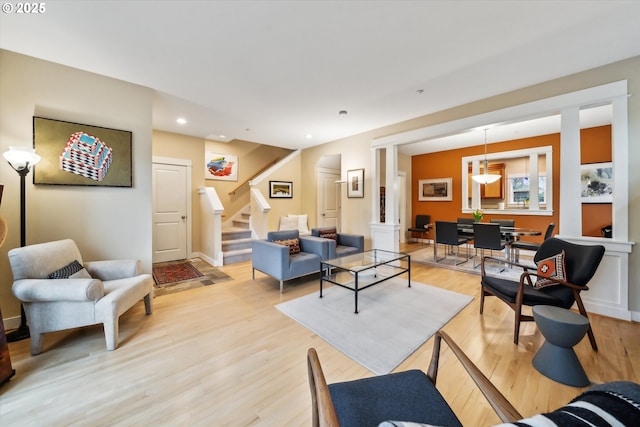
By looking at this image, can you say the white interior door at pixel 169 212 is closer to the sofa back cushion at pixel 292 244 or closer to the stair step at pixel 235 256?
the stair step at pixel 235 256

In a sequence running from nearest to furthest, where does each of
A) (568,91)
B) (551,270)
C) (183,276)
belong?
(551,270)
(568,91)
(183,276)

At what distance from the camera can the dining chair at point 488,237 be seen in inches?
163

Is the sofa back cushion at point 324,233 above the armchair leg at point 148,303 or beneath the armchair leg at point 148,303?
above

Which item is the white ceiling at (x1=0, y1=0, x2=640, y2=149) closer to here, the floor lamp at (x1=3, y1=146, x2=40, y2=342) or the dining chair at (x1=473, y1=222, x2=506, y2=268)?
the floor lamp at (x1=3, y1=146, x2=40, y2=342)

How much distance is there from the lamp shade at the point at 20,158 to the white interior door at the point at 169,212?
8.63ft

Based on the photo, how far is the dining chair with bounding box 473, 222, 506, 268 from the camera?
4.13 meters

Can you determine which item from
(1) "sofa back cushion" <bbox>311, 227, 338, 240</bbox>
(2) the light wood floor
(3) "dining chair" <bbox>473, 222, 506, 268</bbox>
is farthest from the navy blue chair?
(3) "dining chair" <bbox>473, 222, 506, 268</bbox>

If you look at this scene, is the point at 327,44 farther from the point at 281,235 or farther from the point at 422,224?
the point at 422,224

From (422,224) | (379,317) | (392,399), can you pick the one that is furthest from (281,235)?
(422,224)

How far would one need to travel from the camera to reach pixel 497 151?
592cm

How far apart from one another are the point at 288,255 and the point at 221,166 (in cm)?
429

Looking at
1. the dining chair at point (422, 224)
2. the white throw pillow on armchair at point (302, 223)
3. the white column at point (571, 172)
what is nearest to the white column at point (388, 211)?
the white throw pillow on armchair at point (302, 223)

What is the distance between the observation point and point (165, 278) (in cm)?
387

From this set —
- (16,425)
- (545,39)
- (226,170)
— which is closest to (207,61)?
(16,425)
